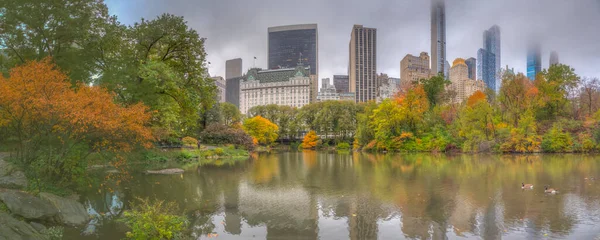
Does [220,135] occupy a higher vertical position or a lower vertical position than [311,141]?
higher

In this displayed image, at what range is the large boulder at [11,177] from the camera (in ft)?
31.0

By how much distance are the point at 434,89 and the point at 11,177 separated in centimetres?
5648

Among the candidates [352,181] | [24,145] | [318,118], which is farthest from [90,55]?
[318,118]

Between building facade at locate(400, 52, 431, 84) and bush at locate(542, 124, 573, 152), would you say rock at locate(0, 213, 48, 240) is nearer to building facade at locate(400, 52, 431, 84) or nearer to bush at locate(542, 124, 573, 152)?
bush at locate(542, 124, 573, 152)

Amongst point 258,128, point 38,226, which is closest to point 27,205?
point 38,226

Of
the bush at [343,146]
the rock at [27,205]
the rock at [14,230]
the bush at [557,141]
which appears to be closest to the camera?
the rock at [14,230]

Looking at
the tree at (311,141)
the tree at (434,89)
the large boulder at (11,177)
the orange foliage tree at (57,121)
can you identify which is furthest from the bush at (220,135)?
the large boulder at (11,177)

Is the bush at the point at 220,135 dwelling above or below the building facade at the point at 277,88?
below

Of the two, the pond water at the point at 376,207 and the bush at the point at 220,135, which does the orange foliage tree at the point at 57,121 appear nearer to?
the pond water at the point at 376,207

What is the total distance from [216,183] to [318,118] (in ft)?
183

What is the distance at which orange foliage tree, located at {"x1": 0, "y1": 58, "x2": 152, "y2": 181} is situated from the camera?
9.72 metres

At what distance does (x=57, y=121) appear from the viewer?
10.3 meters

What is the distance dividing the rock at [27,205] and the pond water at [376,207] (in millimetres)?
887

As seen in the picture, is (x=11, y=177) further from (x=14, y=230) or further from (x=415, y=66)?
(x=415, y=66)
